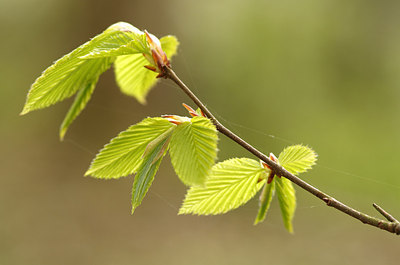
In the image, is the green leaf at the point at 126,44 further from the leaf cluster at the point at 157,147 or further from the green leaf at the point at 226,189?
the green leaf at the point at 226,189

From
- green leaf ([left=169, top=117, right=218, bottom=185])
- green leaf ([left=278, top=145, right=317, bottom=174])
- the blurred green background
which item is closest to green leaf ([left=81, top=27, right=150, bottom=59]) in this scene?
green leaf ([left=169, top=117, right=218, bottom=185])

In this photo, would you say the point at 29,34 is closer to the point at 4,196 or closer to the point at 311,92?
the point at 4,196

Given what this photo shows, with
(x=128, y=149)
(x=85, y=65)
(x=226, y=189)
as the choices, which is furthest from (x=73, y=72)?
(x=226, y=189)

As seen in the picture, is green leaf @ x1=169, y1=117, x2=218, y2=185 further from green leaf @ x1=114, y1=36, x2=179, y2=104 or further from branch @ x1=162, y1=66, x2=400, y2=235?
green leaf @ x1=114, y1=36, x2=179, y2=104

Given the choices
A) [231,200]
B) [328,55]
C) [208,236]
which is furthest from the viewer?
[328,55]

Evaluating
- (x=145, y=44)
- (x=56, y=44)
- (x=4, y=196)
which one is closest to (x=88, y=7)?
(x=56, y=44)

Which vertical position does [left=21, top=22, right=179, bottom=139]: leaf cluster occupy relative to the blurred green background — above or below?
above

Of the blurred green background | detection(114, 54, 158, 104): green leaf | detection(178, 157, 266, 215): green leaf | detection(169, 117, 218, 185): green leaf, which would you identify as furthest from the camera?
the blurred green background
